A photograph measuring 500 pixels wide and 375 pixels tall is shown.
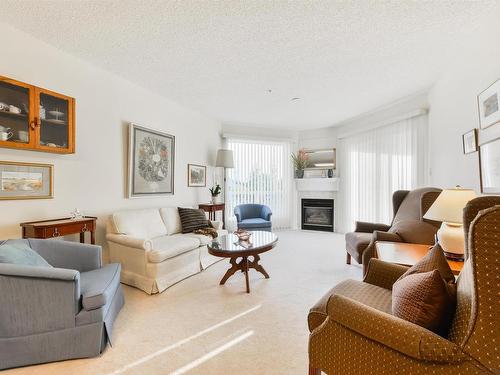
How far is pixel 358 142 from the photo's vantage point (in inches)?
208

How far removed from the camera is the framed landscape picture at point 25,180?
2.28 metres

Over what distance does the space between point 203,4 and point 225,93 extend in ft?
6.14

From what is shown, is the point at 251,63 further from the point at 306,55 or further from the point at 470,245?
the point at 470,245

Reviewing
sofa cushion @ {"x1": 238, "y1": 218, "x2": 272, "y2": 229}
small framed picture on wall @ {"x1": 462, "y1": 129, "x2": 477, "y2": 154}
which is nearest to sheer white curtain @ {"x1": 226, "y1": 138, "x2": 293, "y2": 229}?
sofa cushion @ {"x1": 238, "y1": 218, "x2": 272, "y2": 229}

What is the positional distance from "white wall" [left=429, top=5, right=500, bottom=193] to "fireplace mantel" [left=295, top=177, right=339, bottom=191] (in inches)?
88.6

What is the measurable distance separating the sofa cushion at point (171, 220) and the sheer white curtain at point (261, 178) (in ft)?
5.97

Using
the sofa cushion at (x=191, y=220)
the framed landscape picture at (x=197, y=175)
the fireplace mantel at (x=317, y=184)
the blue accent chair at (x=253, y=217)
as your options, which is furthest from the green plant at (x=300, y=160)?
the sofa cushion at (x=191, y=220)

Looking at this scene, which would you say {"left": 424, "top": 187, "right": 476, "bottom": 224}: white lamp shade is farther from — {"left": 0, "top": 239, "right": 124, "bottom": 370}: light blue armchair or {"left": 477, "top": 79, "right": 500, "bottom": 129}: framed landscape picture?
{"left": 0, "top": 239, "right": 124, "bottom": 370}: light blue armchair

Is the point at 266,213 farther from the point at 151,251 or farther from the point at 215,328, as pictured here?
the point at 215,328

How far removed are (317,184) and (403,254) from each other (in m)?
4.01

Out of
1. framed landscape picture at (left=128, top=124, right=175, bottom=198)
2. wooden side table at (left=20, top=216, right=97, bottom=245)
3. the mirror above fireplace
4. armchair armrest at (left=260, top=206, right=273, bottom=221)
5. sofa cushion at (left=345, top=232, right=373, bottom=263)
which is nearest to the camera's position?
wooden side table at (left=20, top=216, right=97, bottom=245)

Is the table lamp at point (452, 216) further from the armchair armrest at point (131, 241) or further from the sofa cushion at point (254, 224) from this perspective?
the sofa cushion at point (254, 224)

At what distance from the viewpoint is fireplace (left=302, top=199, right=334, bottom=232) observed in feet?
19.7

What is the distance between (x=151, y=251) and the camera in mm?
2652
